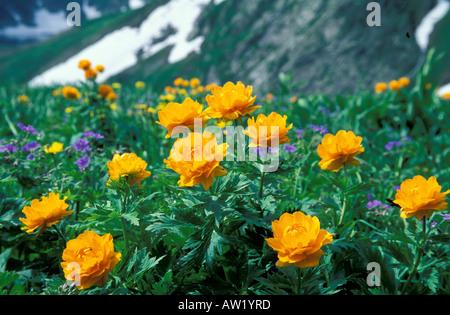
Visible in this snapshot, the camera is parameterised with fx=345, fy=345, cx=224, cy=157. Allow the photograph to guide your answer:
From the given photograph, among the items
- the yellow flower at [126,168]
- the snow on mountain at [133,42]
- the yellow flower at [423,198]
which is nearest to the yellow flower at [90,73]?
the yellow flower at [126,168]

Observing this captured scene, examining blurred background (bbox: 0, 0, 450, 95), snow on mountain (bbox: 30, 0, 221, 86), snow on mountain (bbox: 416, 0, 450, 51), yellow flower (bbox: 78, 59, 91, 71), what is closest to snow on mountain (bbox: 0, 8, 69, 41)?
snow on mountain (bbox: 30, 0, 221, 86)

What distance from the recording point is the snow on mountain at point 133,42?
22.5 m

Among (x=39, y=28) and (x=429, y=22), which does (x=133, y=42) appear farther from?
(x=39, y=28)

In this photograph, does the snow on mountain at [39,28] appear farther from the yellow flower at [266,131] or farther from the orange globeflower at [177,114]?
the yellow flower at [266,131]

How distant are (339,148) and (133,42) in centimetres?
2597

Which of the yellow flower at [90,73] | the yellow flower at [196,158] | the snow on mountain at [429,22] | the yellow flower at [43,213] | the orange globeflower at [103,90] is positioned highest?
the snow on mountain at [429,22]

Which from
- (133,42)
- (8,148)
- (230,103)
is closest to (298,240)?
(230,103)

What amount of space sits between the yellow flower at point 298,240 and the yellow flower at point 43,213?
0.62 metres

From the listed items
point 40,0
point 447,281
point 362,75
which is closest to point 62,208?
point 447,281

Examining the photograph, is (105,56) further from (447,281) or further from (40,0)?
(40,0)

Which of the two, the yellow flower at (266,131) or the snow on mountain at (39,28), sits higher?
the snow on mountain at (39,28)

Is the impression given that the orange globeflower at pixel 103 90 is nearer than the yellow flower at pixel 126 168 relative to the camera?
No

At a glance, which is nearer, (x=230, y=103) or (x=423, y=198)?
(x=423, y=198)

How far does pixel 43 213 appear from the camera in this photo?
965 millimetres
